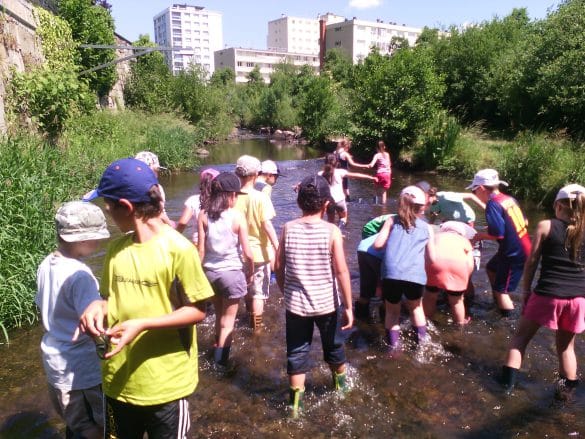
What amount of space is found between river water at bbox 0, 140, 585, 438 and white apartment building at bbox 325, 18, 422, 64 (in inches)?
3142

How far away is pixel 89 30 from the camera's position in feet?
71.4

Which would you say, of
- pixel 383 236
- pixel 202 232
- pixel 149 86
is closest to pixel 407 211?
pixel 383 236

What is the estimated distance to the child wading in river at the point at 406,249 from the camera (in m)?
4.21

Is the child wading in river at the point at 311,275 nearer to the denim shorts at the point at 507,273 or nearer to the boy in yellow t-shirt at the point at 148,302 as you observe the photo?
the boy in yellow t-shirt at the point at 148,302

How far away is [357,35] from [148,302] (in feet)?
299

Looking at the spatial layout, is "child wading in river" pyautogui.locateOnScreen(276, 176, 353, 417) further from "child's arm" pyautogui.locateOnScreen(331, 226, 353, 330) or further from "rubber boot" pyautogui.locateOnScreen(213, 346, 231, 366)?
"rubber boot" pyautogui.locateOnScreen(213, 346, 231, 366)

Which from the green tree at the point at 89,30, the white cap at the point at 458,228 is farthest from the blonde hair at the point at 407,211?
the green tree at the point at 89,30

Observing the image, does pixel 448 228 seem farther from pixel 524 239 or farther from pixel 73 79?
pixel 73 79

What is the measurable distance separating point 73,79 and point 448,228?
1141 centimetres

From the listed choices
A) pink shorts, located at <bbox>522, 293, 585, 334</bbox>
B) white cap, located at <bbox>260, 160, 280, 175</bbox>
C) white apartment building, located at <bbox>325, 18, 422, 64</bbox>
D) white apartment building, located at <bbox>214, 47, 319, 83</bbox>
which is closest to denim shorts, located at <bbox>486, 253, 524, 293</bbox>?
pink shorts, located at <bbox>522, 293, 585, 334</bbox>

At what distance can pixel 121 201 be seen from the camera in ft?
6.68

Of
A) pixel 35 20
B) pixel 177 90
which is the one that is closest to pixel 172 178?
pixel 35 20

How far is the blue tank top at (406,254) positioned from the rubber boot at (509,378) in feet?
3.37

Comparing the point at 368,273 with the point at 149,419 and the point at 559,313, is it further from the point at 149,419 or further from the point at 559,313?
the point at 149,419
